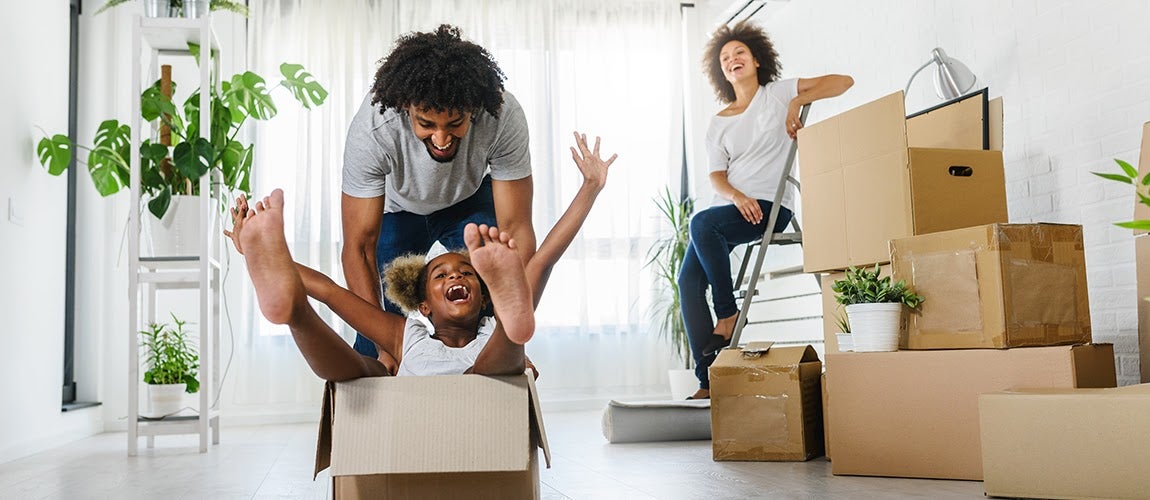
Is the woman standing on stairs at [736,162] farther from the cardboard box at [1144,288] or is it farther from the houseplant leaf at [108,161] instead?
the houseplant leaf at [108,161]

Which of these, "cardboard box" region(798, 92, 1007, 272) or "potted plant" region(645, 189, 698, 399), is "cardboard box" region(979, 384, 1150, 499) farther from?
"potted plant" region(645, 189, 698, 399)

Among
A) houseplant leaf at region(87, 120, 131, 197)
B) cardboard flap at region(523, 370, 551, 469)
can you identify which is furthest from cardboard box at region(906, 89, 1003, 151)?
houseplant leaf at region(87, 120, 131, 197)

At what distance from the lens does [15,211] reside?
130 inches

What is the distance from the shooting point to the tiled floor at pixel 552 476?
6.79 feet

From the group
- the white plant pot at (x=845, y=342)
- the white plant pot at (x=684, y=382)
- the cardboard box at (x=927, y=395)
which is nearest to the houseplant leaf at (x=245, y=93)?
the white plant pot at (x=684, y=382)

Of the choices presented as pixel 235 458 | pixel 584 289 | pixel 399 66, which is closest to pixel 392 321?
pixel 399 66

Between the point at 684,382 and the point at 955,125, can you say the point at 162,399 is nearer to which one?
the point at 684,382

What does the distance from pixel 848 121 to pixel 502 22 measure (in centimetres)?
280

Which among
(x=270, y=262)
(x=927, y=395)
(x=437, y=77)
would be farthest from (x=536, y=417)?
(x=927, y=395)

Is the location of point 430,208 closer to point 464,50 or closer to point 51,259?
point 464,50

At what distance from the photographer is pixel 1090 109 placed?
2703mm

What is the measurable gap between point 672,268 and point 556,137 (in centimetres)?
91

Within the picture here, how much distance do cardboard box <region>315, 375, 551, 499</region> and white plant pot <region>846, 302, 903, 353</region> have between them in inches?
→ 40.6

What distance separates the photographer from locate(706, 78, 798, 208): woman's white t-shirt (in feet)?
11.5
